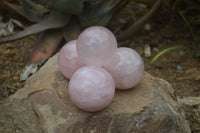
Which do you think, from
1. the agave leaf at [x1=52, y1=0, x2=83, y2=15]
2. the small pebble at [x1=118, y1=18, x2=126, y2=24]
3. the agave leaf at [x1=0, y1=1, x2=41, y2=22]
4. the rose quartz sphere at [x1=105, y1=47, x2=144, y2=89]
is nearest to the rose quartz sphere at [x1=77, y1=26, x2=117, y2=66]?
the rose quartz sphere at [x1=105, y1=47, x2=144, y2=89]

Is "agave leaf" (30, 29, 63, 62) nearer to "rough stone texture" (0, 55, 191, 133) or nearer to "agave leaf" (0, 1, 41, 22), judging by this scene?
"agave leaf" (0, 1, 41, 22)

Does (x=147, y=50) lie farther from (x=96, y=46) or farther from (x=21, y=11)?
(x=96, y=46)

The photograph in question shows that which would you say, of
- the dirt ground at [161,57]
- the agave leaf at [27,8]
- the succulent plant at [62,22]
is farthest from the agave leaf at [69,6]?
the dirt ground at [161,57]

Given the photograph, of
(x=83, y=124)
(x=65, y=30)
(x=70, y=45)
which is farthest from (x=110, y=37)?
(x=65, y=30)

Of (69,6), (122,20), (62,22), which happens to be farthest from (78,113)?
(122,20)

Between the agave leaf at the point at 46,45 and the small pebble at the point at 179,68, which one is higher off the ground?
the agave leaf at the point at 46,45

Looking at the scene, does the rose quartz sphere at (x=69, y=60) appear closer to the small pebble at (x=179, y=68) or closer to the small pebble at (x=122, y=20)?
the small pebble at (x=179, y=68)

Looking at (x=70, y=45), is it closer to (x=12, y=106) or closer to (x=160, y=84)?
(x=12, y=106)
